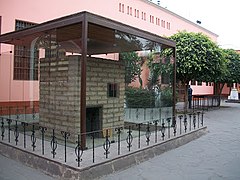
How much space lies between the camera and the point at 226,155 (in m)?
7.25

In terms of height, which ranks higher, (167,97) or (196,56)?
A: (196,56)

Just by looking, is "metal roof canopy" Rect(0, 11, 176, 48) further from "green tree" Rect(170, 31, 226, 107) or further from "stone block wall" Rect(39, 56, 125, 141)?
"green tree" Rect(170, 31, 226, 107)

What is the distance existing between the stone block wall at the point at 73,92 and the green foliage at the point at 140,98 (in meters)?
0.44

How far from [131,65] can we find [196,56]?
6.54 m

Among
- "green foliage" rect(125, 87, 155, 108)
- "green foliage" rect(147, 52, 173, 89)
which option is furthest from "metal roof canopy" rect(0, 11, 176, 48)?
"green foliage" rect(125, 87, 155, 108)

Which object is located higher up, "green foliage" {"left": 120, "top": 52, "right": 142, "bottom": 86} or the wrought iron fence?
"green foliage" {"left": 120, "top": 52, "right": 142, "bottom": 86}

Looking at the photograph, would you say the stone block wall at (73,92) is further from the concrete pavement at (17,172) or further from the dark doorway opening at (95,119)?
the concrete pavement at (17,172)

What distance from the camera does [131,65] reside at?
9461mm

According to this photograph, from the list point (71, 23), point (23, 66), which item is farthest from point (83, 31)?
point (23, 66)

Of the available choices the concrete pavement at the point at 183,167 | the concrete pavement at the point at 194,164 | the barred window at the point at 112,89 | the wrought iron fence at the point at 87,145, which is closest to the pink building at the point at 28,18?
the wrought iron fence at the point at 87,145

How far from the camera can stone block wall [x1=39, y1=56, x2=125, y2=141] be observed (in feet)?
23.3

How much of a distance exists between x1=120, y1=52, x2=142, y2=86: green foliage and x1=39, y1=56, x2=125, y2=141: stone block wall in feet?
1.13

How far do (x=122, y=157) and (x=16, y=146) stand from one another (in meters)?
2.58

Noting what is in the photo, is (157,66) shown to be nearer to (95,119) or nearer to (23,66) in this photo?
(95,119)
